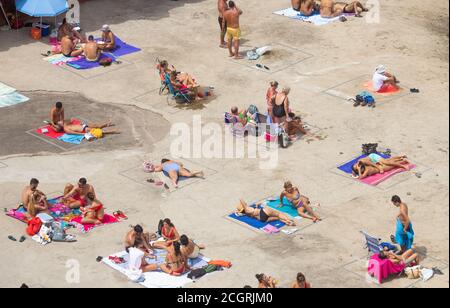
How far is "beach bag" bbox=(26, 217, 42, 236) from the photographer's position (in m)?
27.0

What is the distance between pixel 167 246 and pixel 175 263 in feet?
2.96

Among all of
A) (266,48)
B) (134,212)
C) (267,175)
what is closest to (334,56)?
(266,48)

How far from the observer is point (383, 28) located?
128ft

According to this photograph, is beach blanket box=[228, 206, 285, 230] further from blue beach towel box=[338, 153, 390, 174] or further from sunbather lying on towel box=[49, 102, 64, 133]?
sunbather lying on towel box=[49, 102, 64, 133]

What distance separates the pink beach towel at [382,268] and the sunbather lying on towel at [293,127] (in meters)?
7.25

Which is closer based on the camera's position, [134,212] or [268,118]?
[134,212]

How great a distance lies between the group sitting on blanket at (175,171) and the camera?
1163 inches

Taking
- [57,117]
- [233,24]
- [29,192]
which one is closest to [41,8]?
[233,24]

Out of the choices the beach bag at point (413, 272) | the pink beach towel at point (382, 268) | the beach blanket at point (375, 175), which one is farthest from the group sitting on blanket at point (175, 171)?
the beach bag at point (413, 272)

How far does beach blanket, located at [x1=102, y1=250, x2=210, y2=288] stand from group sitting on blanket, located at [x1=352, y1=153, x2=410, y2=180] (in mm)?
5314

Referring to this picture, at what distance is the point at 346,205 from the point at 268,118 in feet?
15.0

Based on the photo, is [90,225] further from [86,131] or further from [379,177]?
[379,177]

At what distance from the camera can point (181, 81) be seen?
34.1 metres

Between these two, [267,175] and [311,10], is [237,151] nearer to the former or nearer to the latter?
[267,175]
